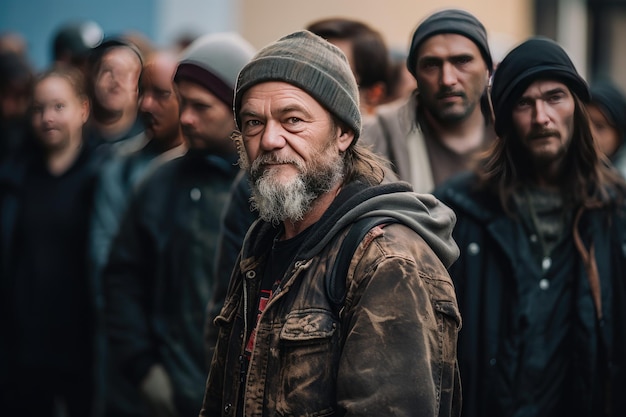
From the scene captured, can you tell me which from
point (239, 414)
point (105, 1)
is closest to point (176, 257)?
point (239, 414)

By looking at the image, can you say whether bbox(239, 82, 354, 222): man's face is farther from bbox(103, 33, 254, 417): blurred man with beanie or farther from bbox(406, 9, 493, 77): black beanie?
bbox(103, 33, 254, 417): blurred man with beanie

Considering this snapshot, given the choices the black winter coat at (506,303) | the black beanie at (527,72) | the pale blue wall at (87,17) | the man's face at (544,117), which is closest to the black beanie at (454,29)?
the black beanie at (527,72)

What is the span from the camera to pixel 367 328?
3180 mm

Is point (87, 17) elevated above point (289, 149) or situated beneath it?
elevated above

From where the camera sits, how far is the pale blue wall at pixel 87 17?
1183cm

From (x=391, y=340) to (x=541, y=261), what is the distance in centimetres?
149

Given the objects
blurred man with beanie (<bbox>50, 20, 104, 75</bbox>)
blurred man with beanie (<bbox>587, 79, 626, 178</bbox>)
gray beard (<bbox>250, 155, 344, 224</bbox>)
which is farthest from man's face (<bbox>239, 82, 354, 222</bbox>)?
blurred man with beanie (<bbox>50, 20, 104, 75</bbox>)

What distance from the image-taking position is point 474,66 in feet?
14.4

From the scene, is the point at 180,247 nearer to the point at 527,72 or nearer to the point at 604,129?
the point at 527,72

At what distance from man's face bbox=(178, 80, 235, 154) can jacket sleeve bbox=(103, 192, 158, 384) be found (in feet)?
1.66

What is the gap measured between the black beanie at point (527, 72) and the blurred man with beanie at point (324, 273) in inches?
31.6

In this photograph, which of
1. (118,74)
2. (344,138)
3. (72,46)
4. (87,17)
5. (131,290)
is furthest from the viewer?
(87,17)

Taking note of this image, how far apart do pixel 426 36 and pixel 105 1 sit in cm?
807

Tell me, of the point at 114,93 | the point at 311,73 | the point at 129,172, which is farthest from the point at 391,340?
the point at 129,172
